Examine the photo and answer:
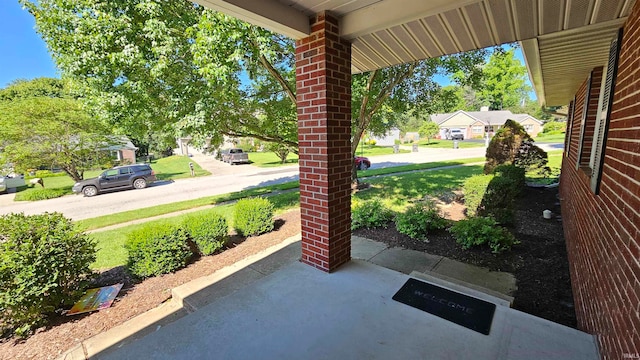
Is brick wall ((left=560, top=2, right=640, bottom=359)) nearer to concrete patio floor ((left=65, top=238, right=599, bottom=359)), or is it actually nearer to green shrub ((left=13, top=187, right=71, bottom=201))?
concrete patio floor ((left=65, top=238, right=599, bottom=359))

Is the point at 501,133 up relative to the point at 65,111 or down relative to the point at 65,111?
down

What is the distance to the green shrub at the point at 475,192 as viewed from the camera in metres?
Answer: 6.07

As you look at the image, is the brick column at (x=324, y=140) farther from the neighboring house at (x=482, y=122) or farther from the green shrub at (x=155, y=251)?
the neighboring house at (x=482, y=122)

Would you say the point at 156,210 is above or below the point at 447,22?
below

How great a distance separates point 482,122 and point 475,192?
43.5 m

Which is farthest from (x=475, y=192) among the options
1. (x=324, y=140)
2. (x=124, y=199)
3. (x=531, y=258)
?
(x=124, y=199)

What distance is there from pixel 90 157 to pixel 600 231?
1876 centimetres

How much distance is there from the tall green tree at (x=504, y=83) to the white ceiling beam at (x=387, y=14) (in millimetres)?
42135

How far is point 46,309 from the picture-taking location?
304 centimetres

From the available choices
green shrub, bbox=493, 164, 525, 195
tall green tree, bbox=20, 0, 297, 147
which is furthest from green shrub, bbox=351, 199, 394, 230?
green shrub, bbox=493, 164, 525, 195

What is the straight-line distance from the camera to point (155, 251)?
4035 mm

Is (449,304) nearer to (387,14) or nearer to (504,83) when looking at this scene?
(387,14)

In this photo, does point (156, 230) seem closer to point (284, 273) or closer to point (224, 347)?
point (284, 273)

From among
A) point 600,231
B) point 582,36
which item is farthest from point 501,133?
point 600,231
